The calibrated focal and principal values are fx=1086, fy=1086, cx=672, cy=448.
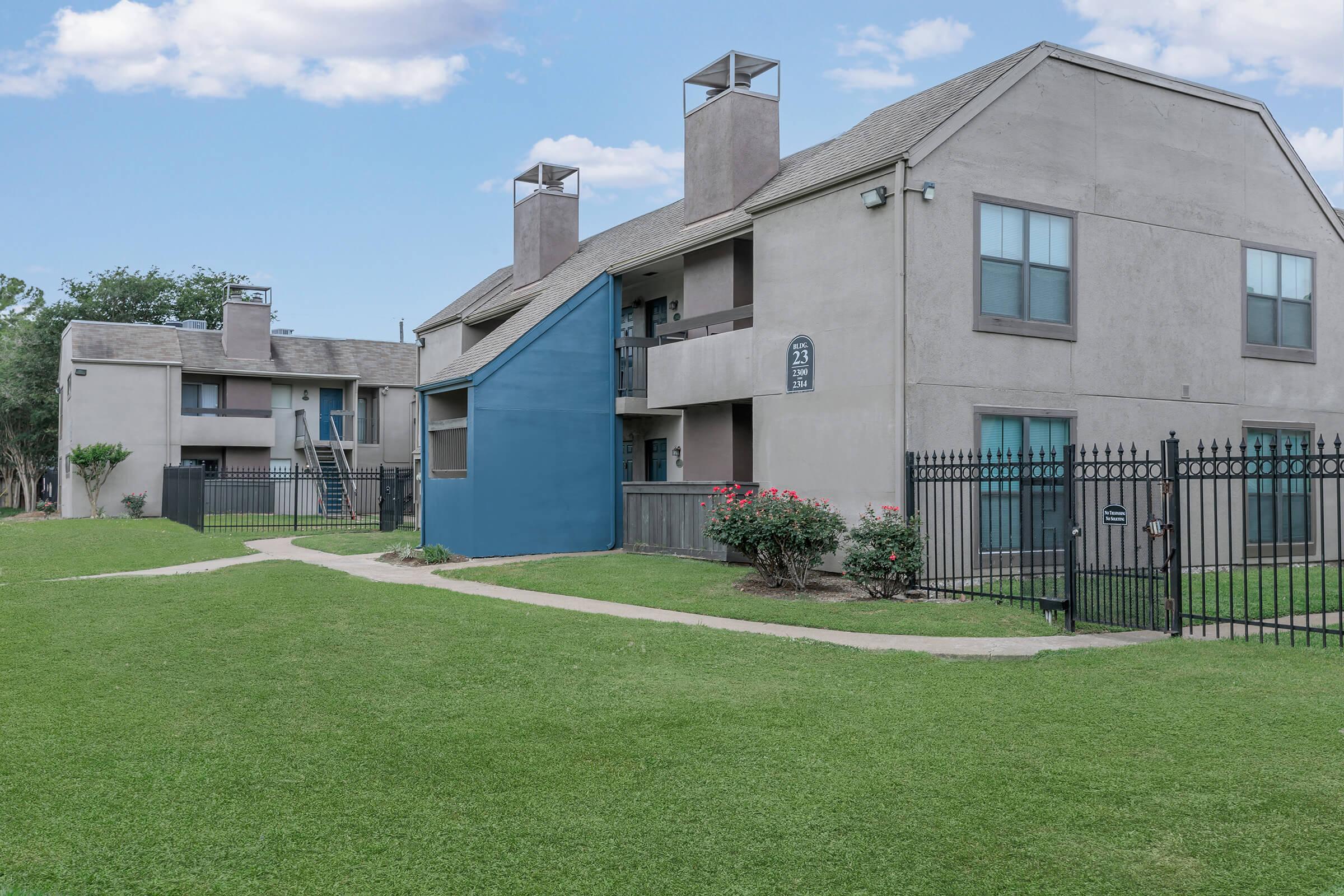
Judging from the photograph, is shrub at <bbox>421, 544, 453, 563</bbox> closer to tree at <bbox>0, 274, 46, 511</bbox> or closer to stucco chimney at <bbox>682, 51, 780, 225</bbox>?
stucco chimney at <bbox>682, 51, 780, 225</bbox>

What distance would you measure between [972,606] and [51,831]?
9865 millimetres

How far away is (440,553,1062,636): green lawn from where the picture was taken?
37.5 feet

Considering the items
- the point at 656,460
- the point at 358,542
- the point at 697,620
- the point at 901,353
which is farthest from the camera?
the point at 358,542

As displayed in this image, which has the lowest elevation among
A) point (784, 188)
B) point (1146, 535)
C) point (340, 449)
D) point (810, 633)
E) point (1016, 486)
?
point (810, 633)

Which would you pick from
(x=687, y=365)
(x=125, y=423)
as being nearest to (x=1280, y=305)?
(x=687, y=365)

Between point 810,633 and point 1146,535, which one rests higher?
point 1146,535

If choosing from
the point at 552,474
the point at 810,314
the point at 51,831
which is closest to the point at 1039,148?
the point at 810,314

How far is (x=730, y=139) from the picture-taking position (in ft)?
66.1

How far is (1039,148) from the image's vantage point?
15742 mm

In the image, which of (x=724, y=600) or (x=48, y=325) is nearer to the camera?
(x=724, y=600)

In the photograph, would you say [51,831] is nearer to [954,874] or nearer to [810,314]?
[954,874]

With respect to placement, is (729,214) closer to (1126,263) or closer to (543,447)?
(543,447)

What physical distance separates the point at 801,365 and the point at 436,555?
7.38 meters

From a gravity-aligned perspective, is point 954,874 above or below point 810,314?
below
